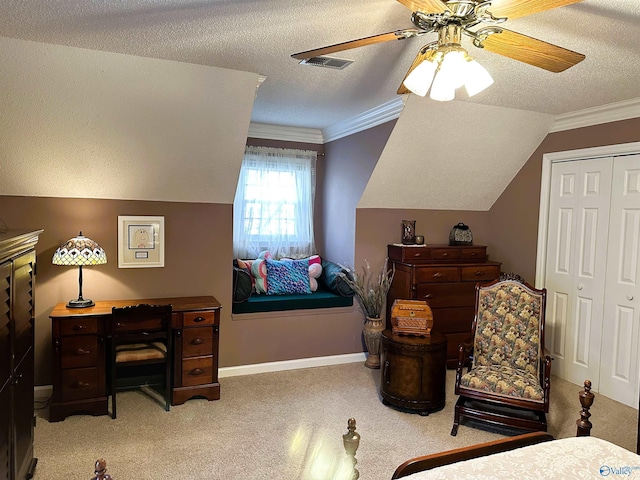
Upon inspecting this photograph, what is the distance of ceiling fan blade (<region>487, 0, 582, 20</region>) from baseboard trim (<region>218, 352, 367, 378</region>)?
3474 mm

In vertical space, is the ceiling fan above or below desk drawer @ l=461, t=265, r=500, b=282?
above

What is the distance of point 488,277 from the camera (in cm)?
455

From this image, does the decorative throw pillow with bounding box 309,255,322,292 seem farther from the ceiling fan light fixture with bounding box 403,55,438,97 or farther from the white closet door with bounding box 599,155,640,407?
the ceiling fan light fixture with bounding box 403,55,438,97

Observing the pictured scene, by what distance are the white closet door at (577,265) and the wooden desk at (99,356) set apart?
3.07 m

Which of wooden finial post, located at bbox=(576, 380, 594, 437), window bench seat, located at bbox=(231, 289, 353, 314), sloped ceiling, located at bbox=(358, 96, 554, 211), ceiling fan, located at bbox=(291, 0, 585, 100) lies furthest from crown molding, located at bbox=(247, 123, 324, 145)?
wooden finial post, located at bbox=(576, 380, 594, 437)

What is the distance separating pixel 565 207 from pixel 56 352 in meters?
4.30

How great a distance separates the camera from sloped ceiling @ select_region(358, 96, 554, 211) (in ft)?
12.8

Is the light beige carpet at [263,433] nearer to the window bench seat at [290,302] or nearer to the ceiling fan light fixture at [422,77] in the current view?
the window bench seat at [290,302]

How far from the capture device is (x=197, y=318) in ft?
11.7

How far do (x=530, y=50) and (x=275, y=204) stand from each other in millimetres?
3476

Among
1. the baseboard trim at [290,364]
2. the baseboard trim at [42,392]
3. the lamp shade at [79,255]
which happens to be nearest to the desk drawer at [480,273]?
the baseboard trim at [290,364]

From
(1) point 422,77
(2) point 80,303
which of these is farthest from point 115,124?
(1) point 422,77

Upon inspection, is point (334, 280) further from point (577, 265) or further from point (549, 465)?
point (549, 465)

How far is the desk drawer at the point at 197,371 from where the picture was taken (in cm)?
352
